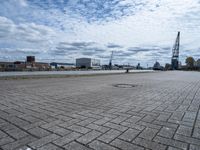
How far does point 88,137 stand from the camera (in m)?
2.24

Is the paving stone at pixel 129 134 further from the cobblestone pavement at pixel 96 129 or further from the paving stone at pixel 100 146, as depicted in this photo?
the paving stone at pixel 100 146

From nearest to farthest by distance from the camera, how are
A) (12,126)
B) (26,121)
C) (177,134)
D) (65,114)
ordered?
Answer: 1. (177,134)
2. (12,126)
3. (26,121)
4. (65,114)

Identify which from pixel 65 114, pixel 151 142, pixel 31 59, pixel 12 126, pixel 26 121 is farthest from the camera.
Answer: pixel 31 59

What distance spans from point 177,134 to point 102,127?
4.04ft

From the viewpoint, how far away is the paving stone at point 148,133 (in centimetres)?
227

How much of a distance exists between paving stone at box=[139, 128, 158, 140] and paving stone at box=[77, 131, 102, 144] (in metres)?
0.69

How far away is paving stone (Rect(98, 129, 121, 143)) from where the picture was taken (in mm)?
2188

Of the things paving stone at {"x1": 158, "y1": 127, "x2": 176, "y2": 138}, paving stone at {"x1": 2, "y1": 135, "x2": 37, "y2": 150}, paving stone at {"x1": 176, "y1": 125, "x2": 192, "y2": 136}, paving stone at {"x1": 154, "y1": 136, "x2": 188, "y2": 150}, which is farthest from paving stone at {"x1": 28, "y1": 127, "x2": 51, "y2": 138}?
paving stone at {"x1": 176, "y1": 125, "x2": 192, "y2": 136}

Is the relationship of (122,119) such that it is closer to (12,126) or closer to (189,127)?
(189,127)

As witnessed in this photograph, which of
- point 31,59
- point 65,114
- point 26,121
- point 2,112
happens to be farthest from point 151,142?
point 31,59

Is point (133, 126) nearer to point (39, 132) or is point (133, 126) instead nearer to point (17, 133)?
point (39, 132)

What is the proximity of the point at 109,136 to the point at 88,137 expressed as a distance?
324 millimetres

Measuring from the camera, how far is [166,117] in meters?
3.25

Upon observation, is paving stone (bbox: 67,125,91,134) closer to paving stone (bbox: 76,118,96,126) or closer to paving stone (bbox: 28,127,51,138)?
paving stone (bbox: 76,118,96,126)
